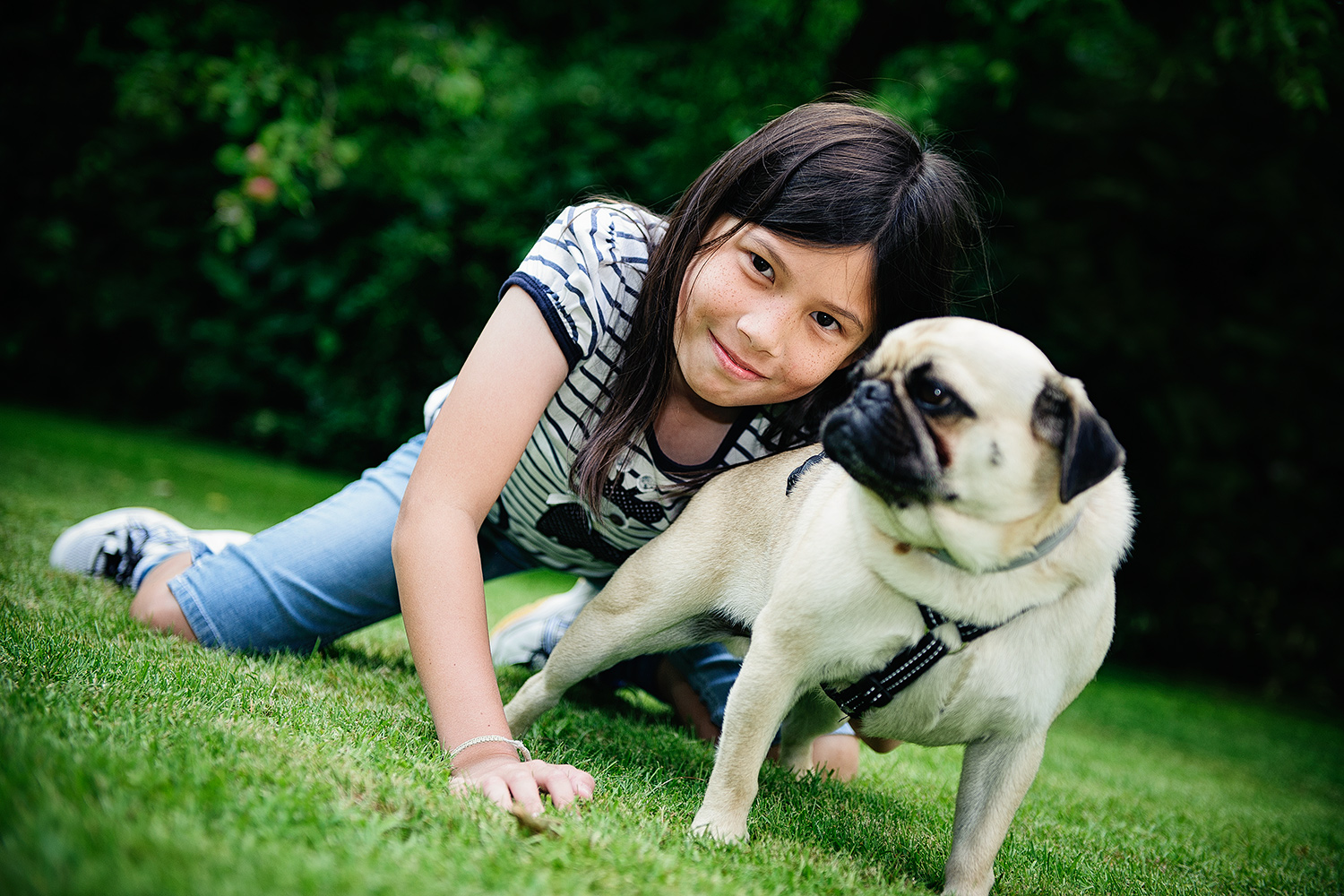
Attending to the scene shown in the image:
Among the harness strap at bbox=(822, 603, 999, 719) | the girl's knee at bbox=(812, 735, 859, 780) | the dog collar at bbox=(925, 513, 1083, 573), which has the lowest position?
the girl's knee at bbox=(812, 735, 859, 780)

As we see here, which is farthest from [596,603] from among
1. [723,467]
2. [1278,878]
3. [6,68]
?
[6,68]

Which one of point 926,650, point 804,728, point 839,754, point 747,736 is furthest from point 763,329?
point 839,754

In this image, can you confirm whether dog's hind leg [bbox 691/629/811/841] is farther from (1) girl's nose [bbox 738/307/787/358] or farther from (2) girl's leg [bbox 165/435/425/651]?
(2) girl's leg [bbox 165/435/425/651]

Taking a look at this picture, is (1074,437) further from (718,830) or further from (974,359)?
(718,830)

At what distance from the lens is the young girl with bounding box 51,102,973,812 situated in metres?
2.37

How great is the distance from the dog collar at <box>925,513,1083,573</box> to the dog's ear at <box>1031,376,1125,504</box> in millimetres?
129

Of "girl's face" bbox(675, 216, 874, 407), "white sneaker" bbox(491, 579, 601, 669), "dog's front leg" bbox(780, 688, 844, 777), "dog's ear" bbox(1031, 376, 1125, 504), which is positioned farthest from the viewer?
"white sneaker" bbox(491, 579, 601, 669)

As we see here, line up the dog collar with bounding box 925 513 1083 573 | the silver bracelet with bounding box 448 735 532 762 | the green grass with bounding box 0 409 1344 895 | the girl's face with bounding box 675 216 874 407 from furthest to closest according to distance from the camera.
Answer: the girl's face with bounding box 675 216 874 407
the silver bracelet with bounding box 448 735 532 762
the dog collar with bounding box 925 513 1083 573
the green grass with bounding box 0 409 1344 895

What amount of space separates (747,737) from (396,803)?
79cm

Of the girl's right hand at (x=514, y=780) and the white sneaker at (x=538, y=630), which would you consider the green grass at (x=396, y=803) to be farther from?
the white sneaker at (x=538, y=630)

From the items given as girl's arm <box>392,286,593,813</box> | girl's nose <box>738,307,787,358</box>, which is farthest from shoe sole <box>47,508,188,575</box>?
girl's nose <box>738,307,787,358</box>

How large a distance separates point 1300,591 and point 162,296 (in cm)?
1350

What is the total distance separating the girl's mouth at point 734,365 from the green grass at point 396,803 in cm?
110

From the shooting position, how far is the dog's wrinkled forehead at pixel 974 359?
6.84 feet
